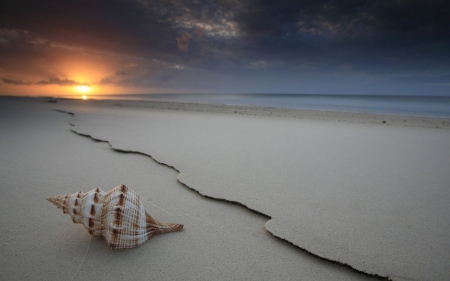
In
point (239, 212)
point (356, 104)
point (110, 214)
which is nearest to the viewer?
point (110, 214)

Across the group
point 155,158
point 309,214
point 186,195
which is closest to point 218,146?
point 155,158

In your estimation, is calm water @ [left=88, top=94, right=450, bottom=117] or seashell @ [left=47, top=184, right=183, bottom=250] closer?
seashell @ [left=47, top=184, right=183, bottom=250]

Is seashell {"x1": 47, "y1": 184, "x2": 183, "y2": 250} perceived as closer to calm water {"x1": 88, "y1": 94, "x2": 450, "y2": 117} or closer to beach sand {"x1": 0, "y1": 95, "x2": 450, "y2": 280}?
beach sand {"x1": 0, "y1": 95, "x2": 450, "y2": 280}

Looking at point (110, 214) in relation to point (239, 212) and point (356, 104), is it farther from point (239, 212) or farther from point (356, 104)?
point (356, 104)

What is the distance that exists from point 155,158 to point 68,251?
1619 mm

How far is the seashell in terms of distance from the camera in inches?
47.4

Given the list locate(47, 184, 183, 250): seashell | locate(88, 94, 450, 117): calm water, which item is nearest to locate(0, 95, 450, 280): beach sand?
locate(47, 184, 183, 250): seashell

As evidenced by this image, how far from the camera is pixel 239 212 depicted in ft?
5.56

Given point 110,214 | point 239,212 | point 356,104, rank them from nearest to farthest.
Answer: point 110,214 → point 239,212 → point 356,104

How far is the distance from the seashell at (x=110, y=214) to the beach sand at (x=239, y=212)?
0.34 ft

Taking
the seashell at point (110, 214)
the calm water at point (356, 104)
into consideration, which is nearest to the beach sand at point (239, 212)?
the seashell at point (110, 214)

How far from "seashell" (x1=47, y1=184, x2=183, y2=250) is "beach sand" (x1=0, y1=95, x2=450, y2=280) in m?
0.10

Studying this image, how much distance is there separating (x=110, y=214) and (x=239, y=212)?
905 mm

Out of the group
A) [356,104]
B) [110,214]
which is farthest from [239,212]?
[356,104]
